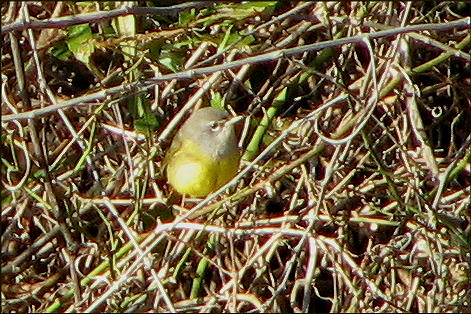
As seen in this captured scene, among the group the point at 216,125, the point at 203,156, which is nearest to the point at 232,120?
the point at 216,125

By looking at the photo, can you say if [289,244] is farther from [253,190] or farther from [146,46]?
[146,46]

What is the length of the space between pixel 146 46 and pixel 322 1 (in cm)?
59

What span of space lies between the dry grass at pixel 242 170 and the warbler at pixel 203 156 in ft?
0.18

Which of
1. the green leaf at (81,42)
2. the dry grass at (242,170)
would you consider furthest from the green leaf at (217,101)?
the green leaf at (81,42)

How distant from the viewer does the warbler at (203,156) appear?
10.9ft

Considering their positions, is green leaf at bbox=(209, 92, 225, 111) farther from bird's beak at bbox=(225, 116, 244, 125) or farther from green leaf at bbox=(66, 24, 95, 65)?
green leaf at bbox=(66, 24, 95, 65)

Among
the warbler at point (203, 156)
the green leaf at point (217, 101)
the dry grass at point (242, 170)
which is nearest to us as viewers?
the dry grass at point (242, 170)

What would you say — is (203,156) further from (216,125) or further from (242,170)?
(242,170)

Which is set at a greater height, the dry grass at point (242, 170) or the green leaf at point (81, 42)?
the green leaf at point (81, 42)

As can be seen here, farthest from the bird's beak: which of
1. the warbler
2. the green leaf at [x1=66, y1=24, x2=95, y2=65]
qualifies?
the green leaf at [x1=66, y1=24, x2=95, y2=65]

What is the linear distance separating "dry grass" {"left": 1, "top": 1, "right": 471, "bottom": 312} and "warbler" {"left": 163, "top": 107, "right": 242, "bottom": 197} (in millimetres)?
55

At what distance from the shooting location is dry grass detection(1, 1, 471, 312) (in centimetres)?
315

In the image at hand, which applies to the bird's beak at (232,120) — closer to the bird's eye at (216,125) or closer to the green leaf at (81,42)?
the bird's eye at (216,125)

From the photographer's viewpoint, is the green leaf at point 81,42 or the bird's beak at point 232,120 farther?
the bird's beak at point 232,120
